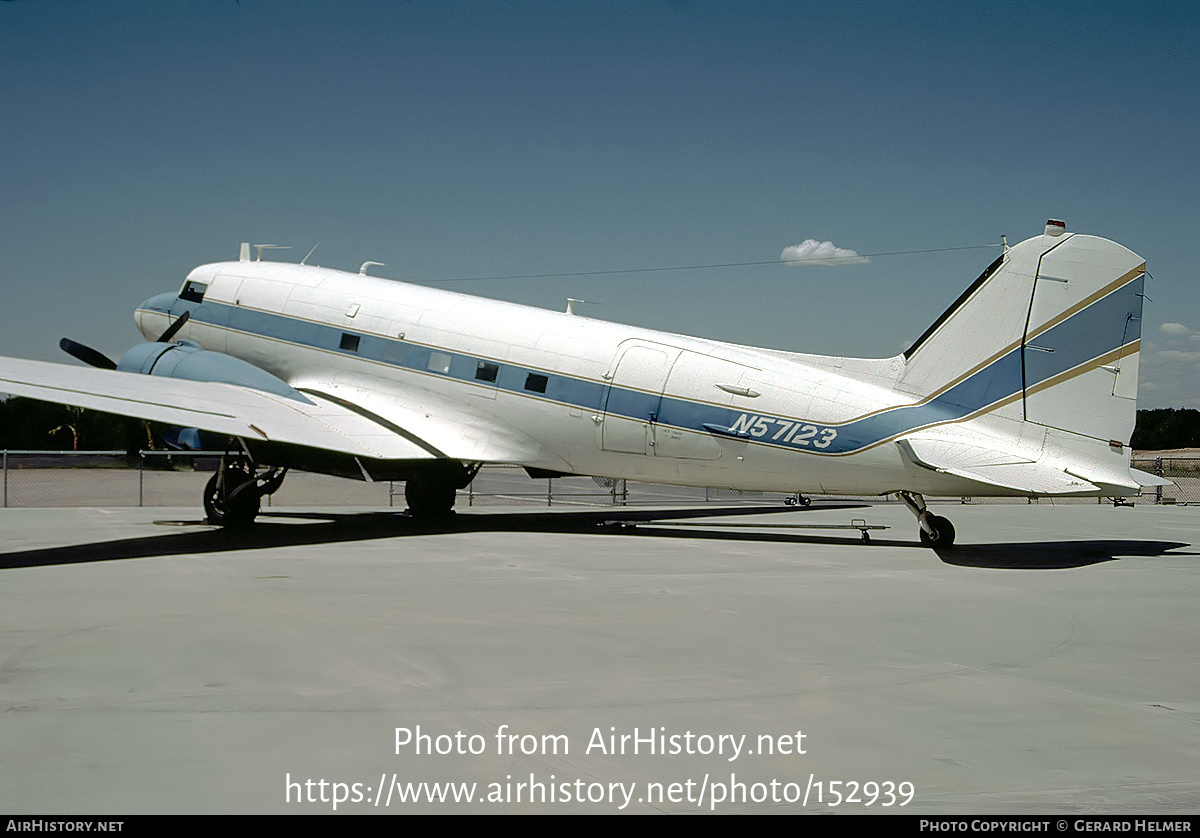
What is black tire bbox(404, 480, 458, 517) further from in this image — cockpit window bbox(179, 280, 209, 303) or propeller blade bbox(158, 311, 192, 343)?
cockpit window bbox(179, 280, 209, 303)

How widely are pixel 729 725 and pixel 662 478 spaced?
38.3ft

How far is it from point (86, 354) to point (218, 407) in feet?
19.1

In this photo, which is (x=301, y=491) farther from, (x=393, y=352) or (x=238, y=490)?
(x=238, y=490)

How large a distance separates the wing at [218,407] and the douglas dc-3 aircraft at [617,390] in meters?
0.06

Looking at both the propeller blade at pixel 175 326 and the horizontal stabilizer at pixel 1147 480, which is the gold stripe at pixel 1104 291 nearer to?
the horizontal stabilizer at pixel 1147 480

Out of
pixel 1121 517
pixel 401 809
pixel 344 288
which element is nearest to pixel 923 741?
pixel 401 809

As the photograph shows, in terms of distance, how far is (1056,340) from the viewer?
15.1 meters

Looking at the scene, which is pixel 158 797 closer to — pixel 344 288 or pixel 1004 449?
pixel 1004 449

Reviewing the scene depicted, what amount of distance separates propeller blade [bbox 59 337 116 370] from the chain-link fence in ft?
7.39

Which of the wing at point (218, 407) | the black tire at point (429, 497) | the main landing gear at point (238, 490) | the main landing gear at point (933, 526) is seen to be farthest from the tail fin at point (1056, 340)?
the main landing gear at point (238, 490)

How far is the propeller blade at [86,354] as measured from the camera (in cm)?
2044

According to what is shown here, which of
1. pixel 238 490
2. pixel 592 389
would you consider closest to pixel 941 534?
pixel 592 389

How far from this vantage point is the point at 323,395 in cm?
2006

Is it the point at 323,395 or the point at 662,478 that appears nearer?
the point at 662,478
